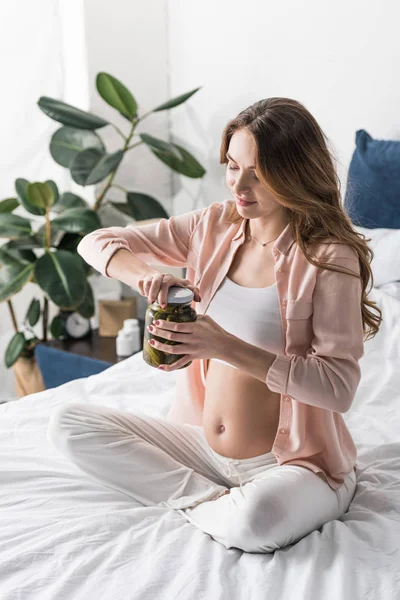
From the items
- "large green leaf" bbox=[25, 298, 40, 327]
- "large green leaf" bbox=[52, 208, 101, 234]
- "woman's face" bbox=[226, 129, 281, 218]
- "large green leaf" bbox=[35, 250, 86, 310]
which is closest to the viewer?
"woman's face" bbox=[226, 129, 281, 218]

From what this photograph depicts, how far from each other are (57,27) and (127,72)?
326 millimetres

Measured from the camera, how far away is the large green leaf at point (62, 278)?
8.02 feet

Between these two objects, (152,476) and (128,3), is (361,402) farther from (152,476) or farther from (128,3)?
(128,3)

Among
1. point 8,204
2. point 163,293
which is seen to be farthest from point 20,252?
point 163,293

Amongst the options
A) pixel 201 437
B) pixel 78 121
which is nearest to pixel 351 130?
pixel 78 121

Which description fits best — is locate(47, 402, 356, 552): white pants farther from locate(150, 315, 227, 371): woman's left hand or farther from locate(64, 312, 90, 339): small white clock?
locate(64, 312, 90, 339): small white clock

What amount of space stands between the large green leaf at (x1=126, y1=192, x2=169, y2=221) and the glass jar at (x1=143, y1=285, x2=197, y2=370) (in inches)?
63.9

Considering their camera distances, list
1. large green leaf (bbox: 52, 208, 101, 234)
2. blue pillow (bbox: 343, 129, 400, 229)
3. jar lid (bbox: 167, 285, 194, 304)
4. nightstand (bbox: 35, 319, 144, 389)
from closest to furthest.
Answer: jar lid (bbox: 167, 285, 194, 304), blue pillow (bbox: 343, 129, 400, 229), large green leaf (bbox: 52, 208, 101, 234), nightstand (bbox: 35, 319, 144, 389)

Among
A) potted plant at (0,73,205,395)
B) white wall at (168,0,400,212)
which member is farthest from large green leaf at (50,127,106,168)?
white wall at (168,0,400,212)

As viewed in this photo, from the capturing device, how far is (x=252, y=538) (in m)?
1.25

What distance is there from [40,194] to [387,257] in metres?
1.19

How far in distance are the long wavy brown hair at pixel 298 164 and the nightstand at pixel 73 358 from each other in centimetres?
139

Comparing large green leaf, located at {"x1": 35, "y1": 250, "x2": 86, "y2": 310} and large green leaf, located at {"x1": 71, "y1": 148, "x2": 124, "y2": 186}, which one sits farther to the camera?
large green leaf, located at {"x1": 71, "y1": 148, "x2": 124, "y2": 186}

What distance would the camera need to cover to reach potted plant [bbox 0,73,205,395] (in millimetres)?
2527
